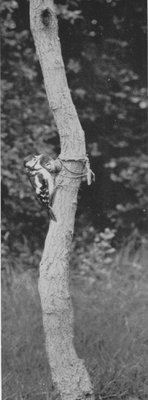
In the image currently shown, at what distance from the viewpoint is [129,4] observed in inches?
87.0

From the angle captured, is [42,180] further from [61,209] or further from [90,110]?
[90,110]

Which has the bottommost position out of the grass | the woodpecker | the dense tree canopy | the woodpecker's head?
the grass

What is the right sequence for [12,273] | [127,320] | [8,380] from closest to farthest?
[8,380], [127,320], [12,273]

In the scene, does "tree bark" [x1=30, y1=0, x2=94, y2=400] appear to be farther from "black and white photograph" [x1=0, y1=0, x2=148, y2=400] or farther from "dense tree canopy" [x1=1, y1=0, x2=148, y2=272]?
"dense tree canopy" [x1=1, y1=0, x2=148, y2=272]

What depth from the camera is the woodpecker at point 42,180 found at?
5.80ft

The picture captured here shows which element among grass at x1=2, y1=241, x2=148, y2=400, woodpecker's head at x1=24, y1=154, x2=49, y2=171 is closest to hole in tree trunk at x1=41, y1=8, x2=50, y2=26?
woodpecker's head at x1=24, y1=154, x2=49, y2=171

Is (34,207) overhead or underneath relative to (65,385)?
overhead

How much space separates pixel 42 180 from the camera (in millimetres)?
1780

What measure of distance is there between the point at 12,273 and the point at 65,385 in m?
0.85

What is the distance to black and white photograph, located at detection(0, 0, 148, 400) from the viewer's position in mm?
1750

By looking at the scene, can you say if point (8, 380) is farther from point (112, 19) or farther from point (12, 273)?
point (112, 19)

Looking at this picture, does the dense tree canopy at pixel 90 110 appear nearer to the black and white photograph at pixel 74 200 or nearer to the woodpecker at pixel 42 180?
the black and white photograph at pixel 74 200

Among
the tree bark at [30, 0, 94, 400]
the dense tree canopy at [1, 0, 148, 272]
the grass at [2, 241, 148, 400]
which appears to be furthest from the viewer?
the dense tree canopy at [1, 0, 148, 272]

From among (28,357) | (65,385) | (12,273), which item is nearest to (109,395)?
(65,385)
